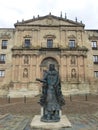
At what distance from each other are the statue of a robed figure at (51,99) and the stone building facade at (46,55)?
25.9 metres

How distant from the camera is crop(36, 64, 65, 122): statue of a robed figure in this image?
381 inches

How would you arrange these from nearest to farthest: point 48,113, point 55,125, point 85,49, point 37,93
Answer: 1. point 55,125
2. point 48,113
3. point 37,93
4. point 85,49

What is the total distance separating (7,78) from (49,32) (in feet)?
40.4

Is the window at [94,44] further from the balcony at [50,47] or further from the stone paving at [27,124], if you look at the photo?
the stone paving at [27,124]

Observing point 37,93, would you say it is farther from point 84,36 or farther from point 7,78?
point 84,36

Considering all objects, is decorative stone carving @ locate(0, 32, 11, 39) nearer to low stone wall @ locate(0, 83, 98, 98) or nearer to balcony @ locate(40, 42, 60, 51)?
balcony @ locate(40, 42, 60, 51)

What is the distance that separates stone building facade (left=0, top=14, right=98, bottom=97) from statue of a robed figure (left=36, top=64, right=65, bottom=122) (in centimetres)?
2587

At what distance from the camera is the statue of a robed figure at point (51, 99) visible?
969 centimetres

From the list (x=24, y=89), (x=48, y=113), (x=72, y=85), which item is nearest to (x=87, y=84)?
(x=72, y=85)

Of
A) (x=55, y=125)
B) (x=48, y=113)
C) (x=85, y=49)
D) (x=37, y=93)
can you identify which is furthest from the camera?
(x=85, y=49)

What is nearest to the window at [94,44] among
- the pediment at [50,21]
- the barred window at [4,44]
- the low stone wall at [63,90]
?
the pediment at [50,21]

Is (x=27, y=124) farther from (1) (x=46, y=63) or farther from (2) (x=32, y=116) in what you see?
(1) (x=46, y=63)

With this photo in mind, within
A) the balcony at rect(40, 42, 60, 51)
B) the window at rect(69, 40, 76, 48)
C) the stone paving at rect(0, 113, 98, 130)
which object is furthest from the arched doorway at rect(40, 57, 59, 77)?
the stone paving at rect(0, 113, 98, 130)

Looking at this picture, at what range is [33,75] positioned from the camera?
3706cm
